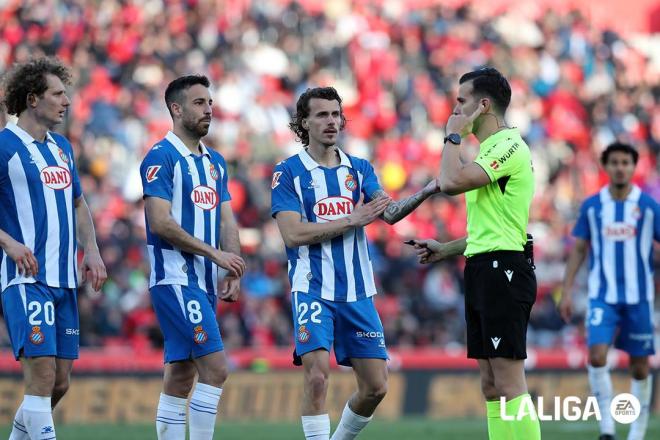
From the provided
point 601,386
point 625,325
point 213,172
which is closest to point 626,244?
point 625,325

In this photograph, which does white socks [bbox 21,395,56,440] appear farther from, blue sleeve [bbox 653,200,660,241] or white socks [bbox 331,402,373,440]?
blue sleeve [bbox 653,200,660,241]

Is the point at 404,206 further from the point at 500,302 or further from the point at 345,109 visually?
the point at 345,109

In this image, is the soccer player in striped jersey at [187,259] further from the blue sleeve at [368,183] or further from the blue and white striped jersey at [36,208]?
the blue sleeve at [368,183]

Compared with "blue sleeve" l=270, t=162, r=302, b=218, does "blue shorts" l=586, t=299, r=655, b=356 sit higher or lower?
lower

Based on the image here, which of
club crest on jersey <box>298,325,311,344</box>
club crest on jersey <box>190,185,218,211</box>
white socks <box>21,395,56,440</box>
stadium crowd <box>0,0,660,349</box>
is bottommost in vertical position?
white socks <box>21,395,56,440</box>

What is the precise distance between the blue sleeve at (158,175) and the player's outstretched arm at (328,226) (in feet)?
2.79

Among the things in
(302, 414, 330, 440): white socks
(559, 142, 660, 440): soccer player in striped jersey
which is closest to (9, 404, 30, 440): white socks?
(302, 414, 330, 440): white socks

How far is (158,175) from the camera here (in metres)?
8.25

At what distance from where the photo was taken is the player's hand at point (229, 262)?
8.14 metres

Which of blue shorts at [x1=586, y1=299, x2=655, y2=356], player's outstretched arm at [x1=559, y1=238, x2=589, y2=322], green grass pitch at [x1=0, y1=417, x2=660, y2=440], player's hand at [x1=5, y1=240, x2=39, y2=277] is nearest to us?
player's hand at [x1=5, y1=240, x2=39, y2=277]

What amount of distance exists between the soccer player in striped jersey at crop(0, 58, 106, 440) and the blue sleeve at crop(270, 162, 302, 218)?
130cm

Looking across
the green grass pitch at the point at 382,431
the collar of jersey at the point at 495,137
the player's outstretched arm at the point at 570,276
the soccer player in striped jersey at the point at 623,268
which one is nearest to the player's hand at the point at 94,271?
the collar of jersey at the point at 495,137

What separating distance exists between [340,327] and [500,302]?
132 centimetres

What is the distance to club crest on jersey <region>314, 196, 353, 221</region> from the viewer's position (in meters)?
8.58
